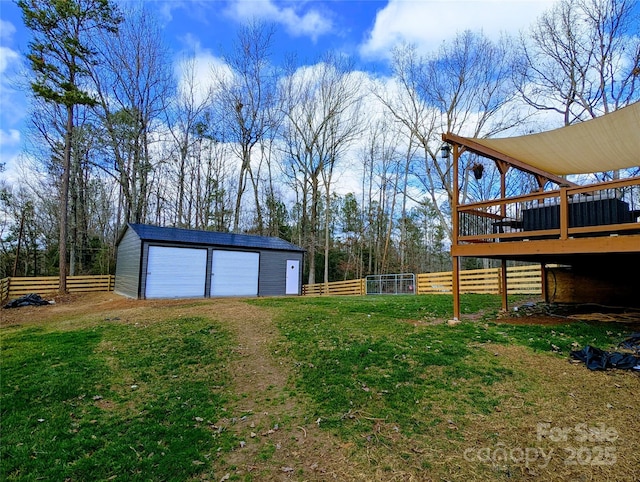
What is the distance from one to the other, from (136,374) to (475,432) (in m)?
4.03

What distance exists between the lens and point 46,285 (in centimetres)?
1476

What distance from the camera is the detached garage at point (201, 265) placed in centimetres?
1207

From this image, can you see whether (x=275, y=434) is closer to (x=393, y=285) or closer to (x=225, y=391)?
(x=225, y=391)

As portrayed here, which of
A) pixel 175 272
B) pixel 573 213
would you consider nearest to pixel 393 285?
pixel 175 272

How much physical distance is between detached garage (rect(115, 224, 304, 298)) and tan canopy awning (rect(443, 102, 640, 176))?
10.4 meters

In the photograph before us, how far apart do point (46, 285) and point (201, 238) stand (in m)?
7.93

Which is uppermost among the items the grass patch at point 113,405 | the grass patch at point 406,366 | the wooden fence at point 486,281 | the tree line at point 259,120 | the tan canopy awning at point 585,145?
the tree line at point 259,120

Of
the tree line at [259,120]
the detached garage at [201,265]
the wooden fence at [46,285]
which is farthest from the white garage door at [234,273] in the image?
the wooden fence at [46,285]

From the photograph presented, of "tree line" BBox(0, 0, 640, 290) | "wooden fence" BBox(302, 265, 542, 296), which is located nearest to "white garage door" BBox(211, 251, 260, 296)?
"tree line" BBox(0, 0, 640, 290)

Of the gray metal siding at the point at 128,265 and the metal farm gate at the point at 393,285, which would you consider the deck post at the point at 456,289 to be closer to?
the metal farm gate at the point at 393,285

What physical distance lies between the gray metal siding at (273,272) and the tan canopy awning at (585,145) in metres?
10.4

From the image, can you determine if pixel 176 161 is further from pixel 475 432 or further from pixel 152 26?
pixel 475 432

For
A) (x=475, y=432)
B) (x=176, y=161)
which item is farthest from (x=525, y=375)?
(x=176, y=161)

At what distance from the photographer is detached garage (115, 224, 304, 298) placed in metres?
12.1
